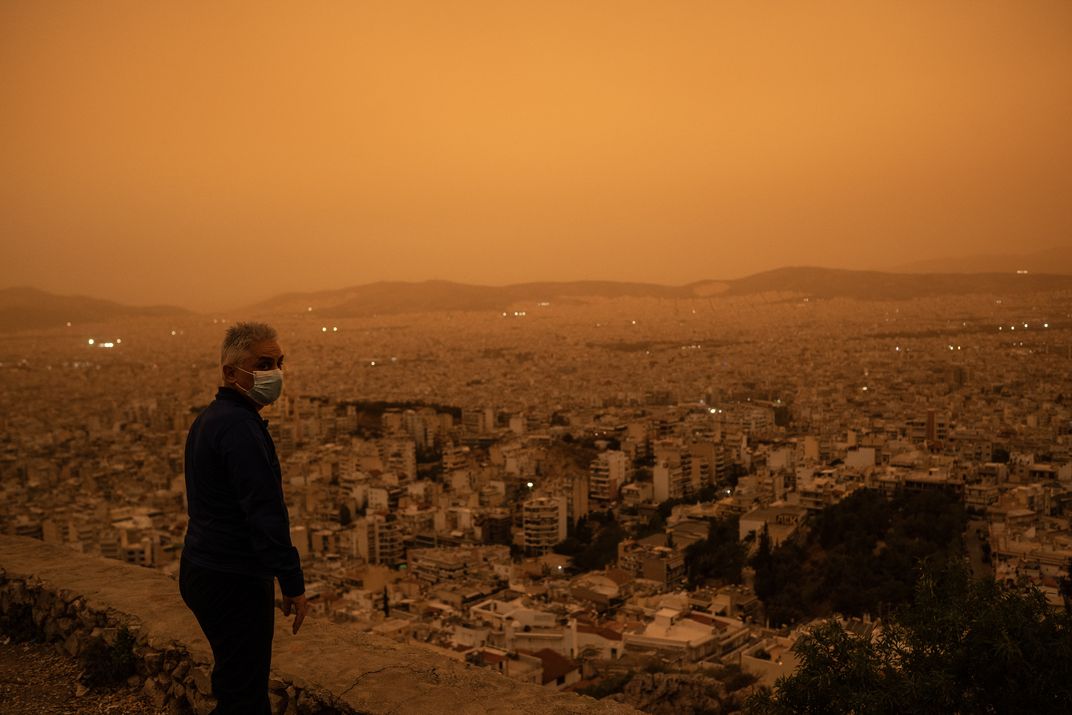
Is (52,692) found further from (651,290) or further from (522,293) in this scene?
(522,293)

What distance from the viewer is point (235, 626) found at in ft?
5.66

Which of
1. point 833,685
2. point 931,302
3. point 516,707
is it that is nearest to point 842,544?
point 833,685

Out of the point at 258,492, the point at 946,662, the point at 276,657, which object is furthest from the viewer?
the point at 946,662

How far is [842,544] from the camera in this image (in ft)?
32.6

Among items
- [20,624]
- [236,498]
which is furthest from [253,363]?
[20,624]

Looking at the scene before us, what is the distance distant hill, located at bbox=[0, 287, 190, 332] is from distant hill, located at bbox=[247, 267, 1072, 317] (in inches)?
107

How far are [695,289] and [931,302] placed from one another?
850 cm

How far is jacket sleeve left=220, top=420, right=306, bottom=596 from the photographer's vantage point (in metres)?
1.61

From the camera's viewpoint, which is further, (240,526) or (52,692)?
(52,692)

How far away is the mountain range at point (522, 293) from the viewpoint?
18016 millimetres

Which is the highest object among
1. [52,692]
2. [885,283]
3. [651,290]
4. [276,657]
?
[651,290]

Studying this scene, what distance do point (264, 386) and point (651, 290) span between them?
27.0 metres

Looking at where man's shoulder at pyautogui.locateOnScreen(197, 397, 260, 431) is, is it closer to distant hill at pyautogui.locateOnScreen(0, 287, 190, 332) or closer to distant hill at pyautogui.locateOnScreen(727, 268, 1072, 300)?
distant hill at pyautogui.locateOnScreen(727, 268, 1072, 300)

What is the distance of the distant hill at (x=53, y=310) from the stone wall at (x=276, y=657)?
17.5 meters
